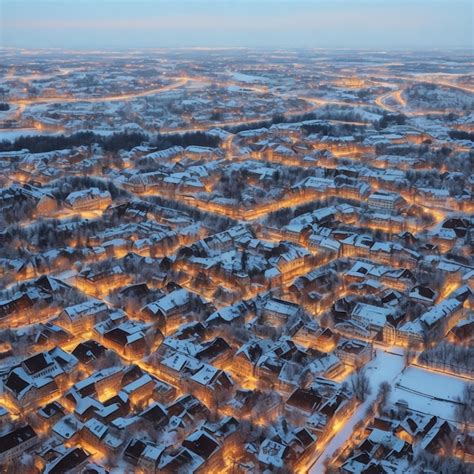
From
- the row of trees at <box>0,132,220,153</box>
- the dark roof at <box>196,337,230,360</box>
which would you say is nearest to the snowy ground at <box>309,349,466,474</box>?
the dark roof at <box>196,337,230,360</box>

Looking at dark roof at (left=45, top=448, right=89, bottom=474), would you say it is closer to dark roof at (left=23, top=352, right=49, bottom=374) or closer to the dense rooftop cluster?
the dense rooftop cluster

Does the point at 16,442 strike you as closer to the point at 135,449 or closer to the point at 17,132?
the point at 135,449

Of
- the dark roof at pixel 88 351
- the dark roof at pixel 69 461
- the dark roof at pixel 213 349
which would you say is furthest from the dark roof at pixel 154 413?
the dark roof at pixel 88 351

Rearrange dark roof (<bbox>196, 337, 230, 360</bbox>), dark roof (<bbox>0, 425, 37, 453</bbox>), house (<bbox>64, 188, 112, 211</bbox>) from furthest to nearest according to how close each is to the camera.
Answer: house (<bbox>64, 188, 112, 211</bbox>) < dark roof (<bbox>196, 337, 230, 360</bbox>) < dark roof (<bbox>0, 425, 37, 453</bbox>)

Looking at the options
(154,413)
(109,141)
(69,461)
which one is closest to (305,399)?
(154,413)

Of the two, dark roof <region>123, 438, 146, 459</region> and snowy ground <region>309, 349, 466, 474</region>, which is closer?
dark roof <region>123, 438, 146, 459</region>

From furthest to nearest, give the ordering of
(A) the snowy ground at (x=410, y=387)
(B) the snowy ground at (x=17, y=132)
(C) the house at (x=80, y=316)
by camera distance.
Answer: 1. (B) the snowy ground at (x=17, y=132)
2. (C) the house at (x=80, y=316)
3. (A) the snowy ground at (x=410, y=387)

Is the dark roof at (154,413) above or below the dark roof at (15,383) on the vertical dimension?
below

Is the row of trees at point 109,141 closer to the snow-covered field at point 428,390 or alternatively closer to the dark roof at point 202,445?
the snow-covered field at point 428,390

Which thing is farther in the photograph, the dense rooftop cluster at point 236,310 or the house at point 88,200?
the house at point 88,200
